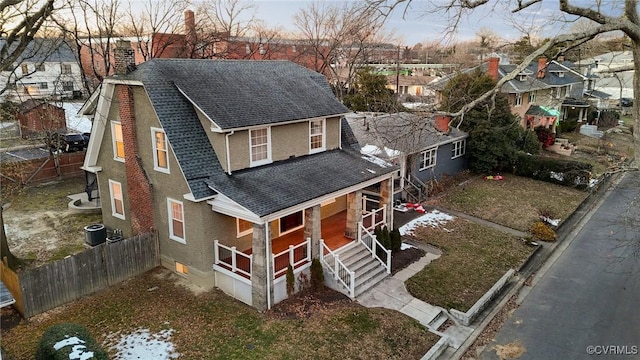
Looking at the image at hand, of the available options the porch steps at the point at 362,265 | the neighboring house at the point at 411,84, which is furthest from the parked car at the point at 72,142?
the neighboring house at the point at 411,84

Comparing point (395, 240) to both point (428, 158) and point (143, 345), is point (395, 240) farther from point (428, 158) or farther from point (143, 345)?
point (428, 158)

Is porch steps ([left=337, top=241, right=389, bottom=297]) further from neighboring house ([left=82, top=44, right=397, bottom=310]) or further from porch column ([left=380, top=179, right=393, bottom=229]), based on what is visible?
porch column ([left=380, top=179, right=393, bottom=229])

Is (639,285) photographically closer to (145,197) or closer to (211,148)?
(211,148)

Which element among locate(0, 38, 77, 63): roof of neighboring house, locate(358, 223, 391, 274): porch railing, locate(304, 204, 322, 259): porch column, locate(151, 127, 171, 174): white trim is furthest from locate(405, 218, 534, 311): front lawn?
locate(0, 38, 77, 63): roof of neighboring house

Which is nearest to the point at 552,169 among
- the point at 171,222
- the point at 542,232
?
the point at 542,232

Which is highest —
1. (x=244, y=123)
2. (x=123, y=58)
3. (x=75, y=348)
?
(x=123, y=58)

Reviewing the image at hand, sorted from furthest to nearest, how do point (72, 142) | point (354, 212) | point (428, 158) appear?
point (72, 142) → point (428, 158) → point (354, 212)

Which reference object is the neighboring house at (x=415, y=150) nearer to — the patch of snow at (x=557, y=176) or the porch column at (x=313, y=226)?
the patch of snow at (x=557, y=176)
